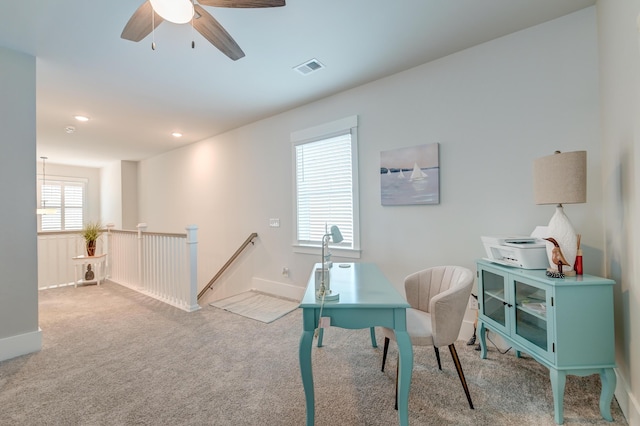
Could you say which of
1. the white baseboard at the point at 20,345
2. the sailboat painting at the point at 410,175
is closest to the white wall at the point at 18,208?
the white baseboard at the point at 20,345

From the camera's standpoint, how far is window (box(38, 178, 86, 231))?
22.4ft

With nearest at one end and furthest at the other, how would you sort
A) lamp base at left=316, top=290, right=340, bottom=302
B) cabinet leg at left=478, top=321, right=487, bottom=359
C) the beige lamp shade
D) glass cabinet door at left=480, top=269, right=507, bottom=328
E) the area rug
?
lamp base at left=316, top=290, right=340, bottom=302 < the beige lamp shade < glass cabinet door at left=480, top=269, right=507, bottom=328 < cabinet leg at left=478, top=321, right=487, bottom=359 < the area rug

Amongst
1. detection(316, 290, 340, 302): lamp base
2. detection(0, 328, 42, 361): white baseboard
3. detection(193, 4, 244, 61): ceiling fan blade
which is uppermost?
detection(193, 4, 244, 61): ceiling fan blade

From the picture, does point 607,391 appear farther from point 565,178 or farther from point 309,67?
point 309,67

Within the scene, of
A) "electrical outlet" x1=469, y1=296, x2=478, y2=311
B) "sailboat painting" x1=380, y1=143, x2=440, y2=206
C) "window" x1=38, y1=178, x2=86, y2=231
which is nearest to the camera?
"electrical outlet" x1=469, y1=296, x2=478, y2=311

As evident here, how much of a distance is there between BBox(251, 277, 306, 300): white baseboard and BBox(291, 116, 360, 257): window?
553 mm

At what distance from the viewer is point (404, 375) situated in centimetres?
142

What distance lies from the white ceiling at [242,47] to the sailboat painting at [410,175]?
0.86m

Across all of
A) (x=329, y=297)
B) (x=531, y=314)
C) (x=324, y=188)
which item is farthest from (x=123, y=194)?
(x=531, y=314)

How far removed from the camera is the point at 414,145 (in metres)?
2.78

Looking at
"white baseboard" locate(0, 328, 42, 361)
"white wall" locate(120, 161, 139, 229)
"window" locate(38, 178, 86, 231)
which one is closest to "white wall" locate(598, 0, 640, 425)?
"white baseboard" locate(0, 328, 42, 361)

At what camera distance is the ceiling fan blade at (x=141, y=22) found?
1652 mm

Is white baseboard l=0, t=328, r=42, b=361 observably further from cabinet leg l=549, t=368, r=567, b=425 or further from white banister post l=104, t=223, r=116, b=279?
cabinet leg l=549, t=368, r=567, b=425

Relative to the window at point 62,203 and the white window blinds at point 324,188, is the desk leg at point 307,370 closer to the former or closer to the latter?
the white window blinds at point 324,188
